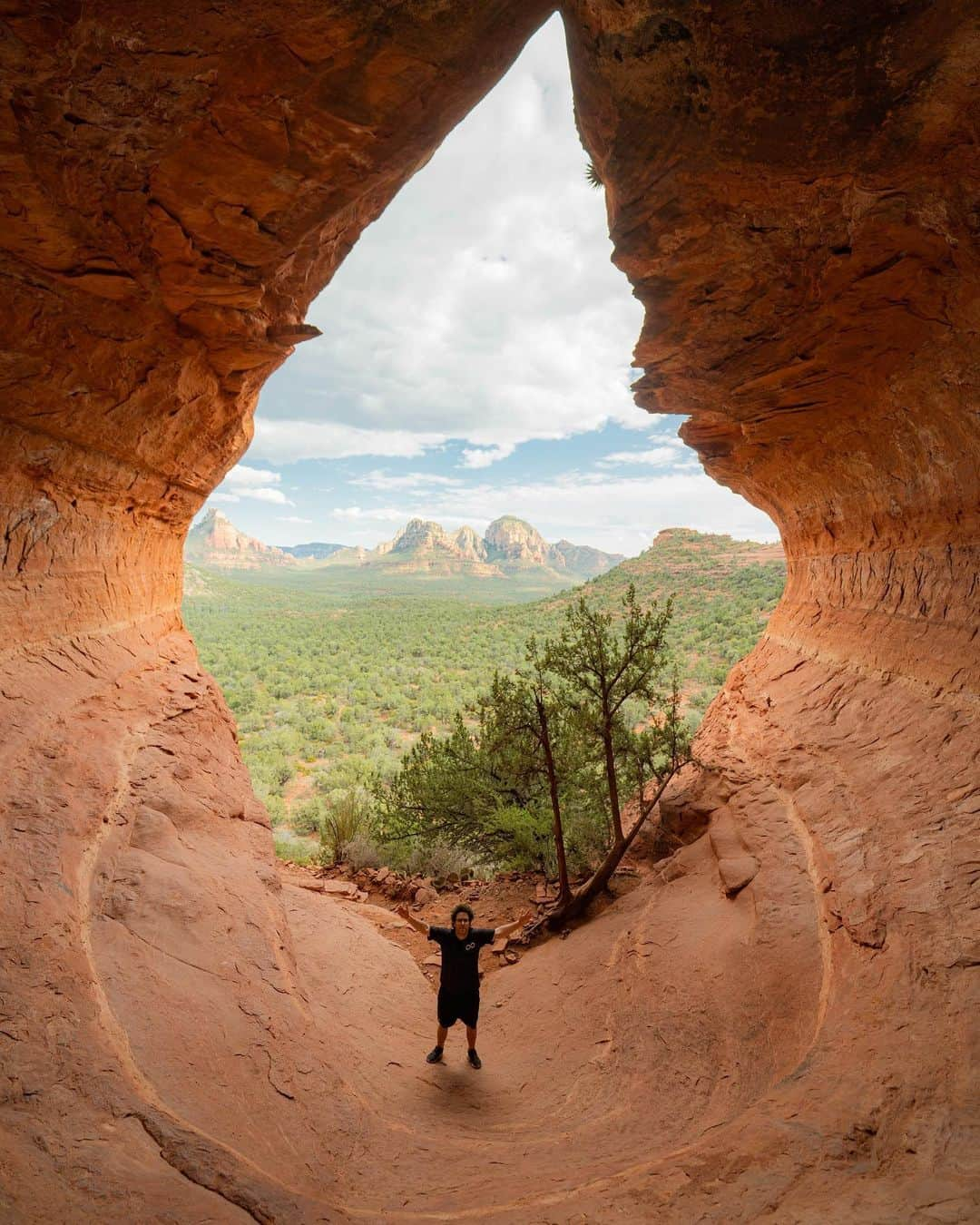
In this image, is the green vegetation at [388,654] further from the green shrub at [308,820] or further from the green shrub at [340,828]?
the green shrub at [340,828]

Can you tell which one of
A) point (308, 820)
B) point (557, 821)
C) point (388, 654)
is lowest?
point (308, 820)

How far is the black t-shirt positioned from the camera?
A: 19.6 feet

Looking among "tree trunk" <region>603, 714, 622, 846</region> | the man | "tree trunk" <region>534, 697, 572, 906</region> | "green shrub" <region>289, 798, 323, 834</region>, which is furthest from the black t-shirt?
"green shrub" <region>289, 798, 323, 834</region>

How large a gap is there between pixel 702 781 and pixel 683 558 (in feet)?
157

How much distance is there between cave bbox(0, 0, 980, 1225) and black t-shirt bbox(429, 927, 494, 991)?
0.95m


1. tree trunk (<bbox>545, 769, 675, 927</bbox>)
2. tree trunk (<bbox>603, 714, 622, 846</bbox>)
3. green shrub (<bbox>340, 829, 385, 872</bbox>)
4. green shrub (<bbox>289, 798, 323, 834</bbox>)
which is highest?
tree trunk (<bbox>603, 714, 622, 846</bbox>)

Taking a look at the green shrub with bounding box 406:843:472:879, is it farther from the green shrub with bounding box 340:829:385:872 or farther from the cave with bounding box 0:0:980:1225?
the cave with bounding box 0:0:980:1225

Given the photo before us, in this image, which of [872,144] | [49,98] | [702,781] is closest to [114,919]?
[49,98]

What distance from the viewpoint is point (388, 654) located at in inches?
1754

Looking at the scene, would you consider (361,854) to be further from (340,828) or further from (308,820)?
(308,820)

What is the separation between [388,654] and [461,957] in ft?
129

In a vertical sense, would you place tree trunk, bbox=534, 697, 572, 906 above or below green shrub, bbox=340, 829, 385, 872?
above

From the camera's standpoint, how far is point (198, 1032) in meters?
4.31

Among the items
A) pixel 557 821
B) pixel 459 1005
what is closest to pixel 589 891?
pixel 557 821
